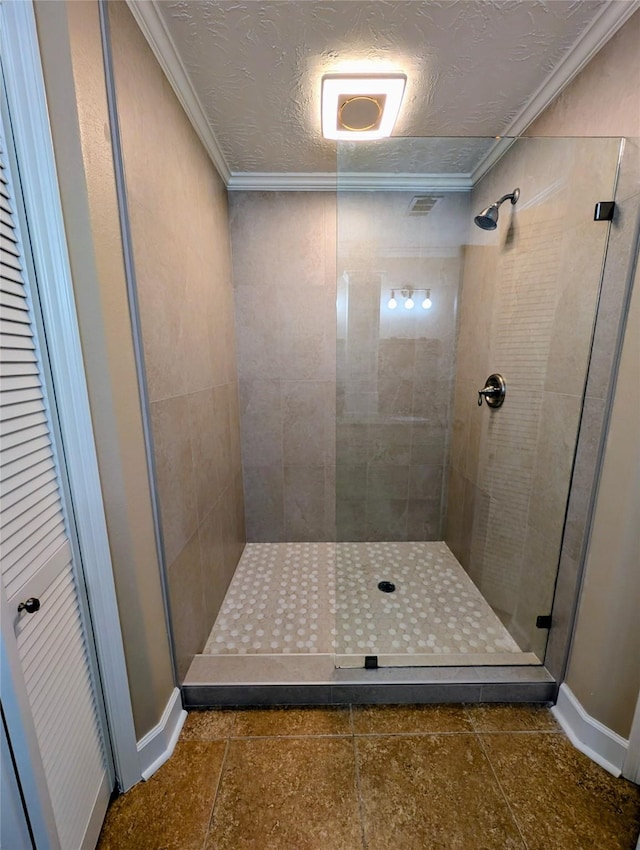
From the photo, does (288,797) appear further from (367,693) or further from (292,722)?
(367,693)

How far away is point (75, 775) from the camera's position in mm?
805

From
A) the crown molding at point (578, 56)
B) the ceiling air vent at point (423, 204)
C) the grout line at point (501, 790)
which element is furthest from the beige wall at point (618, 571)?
the ceiling air vent at point (423, 204)

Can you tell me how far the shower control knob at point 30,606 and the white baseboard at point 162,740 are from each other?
2.33 ft

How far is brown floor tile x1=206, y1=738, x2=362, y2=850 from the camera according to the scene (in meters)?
0.89

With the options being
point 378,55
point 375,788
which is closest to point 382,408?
point 378,55

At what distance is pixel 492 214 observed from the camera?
5.11 feet

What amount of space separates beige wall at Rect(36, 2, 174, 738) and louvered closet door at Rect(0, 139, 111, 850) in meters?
0.10

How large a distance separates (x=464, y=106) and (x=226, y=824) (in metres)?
2.64

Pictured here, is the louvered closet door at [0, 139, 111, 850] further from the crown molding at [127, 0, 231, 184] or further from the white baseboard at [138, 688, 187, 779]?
the crown molding at [127, 0, 231, 184]

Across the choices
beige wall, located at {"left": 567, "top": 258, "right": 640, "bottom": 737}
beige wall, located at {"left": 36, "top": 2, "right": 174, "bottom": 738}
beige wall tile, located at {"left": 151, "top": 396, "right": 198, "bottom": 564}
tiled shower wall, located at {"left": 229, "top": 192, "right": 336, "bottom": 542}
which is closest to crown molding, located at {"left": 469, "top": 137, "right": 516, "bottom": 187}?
tiled shower wall, located at {"left": 229, "top": 192, "right": 336, "bottom": 542}

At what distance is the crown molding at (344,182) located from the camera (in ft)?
5.34

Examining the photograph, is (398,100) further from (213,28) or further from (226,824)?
(226,824)

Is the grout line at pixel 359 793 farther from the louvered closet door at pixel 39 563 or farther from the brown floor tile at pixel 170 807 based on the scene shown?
the louvered closet door at pixel 39 563

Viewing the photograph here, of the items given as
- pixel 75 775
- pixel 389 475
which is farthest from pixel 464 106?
pixel 75 775
